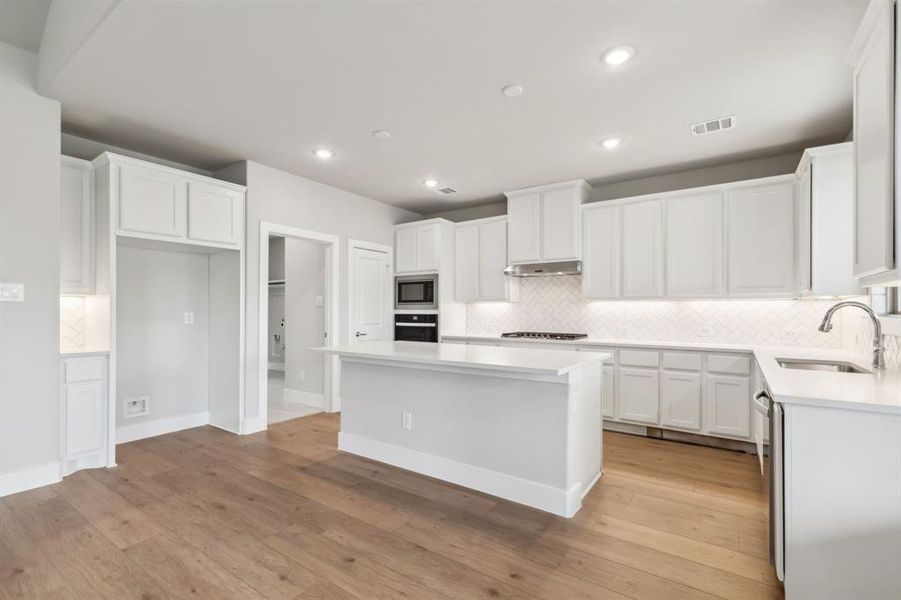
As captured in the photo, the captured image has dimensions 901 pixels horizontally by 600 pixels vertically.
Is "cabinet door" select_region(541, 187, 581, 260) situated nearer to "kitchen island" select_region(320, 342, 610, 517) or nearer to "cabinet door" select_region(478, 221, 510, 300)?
"cabinet door" select_region(478, 221, 510, 300)

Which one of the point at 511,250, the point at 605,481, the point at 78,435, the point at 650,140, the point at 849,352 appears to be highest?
the point at 650,140

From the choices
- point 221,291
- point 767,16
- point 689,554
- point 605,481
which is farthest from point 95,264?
point 767,16

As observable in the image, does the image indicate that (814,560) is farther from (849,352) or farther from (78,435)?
(78,435)

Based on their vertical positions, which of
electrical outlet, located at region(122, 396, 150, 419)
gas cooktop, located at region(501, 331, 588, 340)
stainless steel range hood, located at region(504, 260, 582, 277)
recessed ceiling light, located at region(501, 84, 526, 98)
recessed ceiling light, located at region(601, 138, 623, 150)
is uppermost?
recessed ceiling light, located at region(501, 84, 526, 98)

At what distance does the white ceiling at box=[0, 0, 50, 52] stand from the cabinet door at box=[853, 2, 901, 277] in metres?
4.51

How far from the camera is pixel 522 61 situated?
2473 millimetres

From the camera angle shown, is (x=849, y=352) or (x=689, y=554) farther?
(x=849, y=352)

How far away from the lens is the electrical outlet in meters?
3.93

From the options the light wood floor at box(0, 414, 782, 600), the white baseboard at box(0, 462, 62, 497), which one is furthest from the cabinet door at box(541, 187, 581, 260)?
the white baseboard at box(0, 462, 62, 497)

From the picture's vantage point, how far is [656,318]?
4.56m

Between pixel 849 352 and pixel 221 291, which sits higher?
pixel 221 291

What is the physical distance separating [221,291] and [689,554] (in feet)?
14.4

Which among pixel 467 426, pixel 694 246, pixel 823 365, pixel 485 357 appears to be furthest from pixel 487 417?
pixel 694 246

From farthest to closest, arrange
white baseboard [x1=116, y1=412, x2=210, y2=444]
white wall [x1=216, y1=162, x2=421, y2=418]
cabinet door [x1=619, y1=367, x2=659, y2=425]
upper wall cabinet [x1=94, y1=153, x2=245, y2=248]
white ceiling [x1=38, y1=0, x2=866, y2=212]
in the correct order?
white wall [x1=216, y1=162, x2=421, y2=418] < cabinet door [x1=619, y1=367, x2=659, y2=425] < white baseboard [x1=116, y1=412, x2=210, y2=444] < upper wall cabinet [x1=94, y1=153, x2=245, y2=248] < white ceiling [x1=38, y1=0, x2=866, y2=212]
